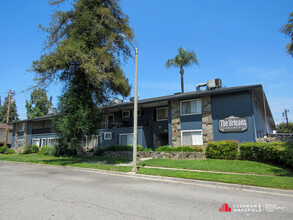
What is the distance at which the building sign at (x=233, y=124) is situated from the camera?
56.2ft

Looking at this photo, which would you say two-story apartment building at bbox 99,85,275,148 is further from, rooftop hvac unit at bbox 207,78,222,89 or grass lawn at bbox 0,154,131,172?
grass lawn at bbox 0,154,131,172

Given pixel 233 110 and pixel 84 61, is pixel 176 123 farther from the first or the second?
pixel 84 61

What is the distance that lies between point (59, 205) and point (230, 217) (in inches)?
166

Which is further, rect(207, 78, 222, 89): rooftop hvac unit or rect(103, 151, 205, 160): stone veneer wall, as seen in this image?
Answer: rect(207, 78, 222, 89): rooftop hvac unit

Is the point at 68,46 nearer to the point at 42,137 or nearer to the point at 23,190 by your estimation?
the point at 23,190

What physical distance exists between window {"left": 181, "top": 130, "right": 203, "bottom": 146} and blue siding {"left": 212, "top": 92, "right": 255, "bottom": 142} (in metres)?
1.54

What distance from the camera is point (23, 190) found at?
272 inches

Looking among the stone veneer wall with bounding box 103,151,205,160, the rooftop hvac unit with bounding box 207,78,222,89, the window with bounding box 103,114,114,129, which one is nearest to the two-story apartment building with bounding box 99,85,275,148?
the rooftop hvac unit with bounding box 207,78,222,89

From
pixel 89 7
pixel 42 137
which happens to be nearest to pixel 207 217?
pixel 89 7

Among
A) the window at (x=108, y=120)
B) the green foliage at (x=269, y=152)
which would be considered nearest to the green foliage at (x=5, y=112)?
the window at (x=108, y=120)

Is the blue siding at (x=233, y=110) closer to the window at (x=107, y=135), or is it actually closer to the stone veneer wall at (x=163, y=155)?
the stone veneer wall at (x=163, y=155)

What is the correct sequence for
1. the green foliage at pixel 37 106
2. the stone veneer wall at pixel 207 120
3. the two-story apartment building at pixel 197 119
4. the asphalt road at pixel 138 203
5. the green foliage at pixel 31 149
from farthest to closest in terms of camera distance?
1. the green foliage at pixel 37 106
2. the green foliage at pixel 31 149
3. the stone veneer wall at pixel 207 120
4. the two-story apartment building at pixel 197 119
5. the asphalt road at pixel 138 203

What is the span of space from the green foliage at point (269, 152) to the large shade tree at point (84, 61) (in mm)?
10993

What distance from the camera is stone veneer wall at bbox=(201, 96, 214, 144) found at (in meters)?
18.6
